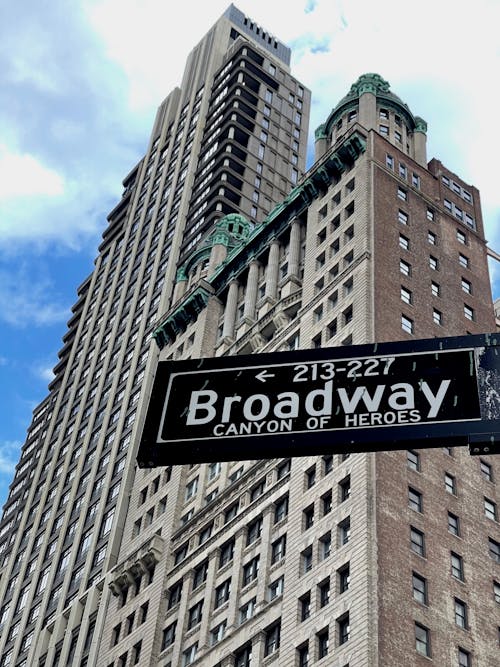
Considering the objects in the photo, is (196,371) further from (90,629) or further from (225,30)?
(225,30)

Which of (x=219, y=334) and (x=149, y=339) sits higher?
(x=149, y=339)

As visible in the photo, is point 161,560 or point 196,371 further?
point 161,560

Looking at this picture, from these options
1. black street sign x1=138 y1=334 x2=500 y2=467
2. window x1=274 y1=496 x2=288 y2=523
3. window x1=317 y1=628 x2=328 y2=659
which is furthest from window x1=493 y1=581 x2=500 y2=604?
black street sign x1=138 y1=334 x2=500 y2=467

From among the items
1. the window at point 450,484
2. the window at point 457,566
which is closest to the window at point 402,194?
the window at point 450,484

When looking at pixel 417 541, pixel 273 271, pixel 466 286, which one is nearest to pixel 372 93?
pixel 273 271

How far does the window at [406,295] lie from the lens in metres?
80.9

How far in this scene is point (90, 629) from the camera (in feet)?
297

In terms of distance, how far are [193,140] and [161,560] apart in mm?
70781

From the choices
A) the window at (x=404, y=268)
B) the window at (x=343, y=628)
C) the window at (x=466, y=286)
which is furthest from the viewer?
the window at (x=466, y=286)

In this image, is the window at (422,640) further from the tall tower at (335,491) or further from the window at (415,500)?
the window at (415,500)

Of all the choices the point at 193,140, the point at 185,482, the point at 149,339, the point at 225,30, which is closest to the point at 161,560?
the point at 185,482

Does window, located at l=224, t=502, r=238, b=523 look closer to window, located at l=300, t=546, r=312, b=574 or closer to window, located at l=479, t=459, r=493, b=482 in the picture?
window, located at l=300, t=546, r=312, b=574

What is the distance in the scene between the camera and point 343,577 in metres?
61.8

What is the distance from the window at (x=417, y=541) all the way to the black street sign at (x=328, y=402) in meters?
54.8
